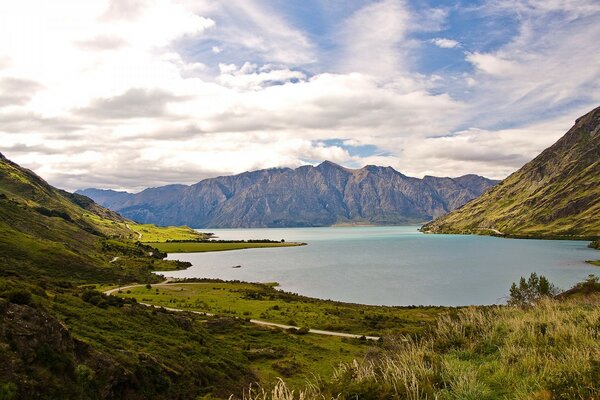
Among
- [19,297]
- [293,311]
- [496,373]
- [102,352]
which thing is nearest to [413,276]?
[293,311]

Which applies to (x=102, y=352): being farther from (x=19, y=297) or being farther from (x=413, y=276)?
(x=413, y=276)

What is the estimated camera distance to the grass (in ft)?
224

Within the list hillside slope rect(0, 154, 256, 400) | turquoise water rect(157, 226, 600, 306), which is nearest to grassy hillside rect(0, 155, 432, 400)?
hillside slope rect(0, 154, 256, 400)

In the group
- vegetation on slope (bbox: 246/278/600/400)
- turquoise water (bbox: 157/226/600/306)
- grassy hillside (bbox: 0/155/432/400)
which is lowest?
turquoise water (bbox: 157/226/600/306)

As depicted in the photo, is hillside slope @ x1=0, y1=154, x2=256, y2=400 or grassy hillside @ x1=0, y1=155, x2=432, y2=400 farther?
grassy hillside @ x1=0, y1=155, x2=432, y2=400

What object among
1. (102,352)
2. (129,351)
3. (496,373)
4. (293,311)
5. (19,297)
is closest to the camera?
(496,373)

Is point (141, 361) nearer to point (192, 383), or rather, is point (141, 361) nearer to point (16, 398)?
point (192, 383)

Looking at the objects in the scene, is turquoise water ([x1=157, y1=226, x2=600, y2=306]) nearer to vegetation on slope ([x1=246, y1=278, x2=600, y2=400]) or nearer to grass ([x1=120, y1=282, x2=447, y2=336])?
grass ([x1=120, y1=282, x2=447, y2=336])

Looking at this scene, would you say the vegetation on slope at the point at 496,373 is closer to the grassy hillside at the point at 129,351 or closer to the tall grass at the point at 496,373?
the tall grass at the point at 496,373

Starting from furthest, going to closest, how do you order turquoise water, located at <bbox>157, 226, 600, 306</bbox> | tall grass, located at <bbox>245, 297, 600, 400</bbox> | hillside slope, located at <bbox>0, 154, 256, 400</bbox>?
turquoise water, located at <bbox>157, 226, 600, 306</bbox>, hillside slope, located at <bbox>0, 154, 256, 400</bbox>, tall grass, located at <bbox>245, 297, 600, 400</bbox>

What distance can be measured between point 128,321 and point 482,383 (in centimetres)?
3445

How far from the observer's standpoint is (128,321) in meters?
38.3

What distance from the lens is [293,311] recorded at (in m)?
79.8

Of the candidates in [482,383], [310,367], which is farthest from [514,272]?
[482,383]
